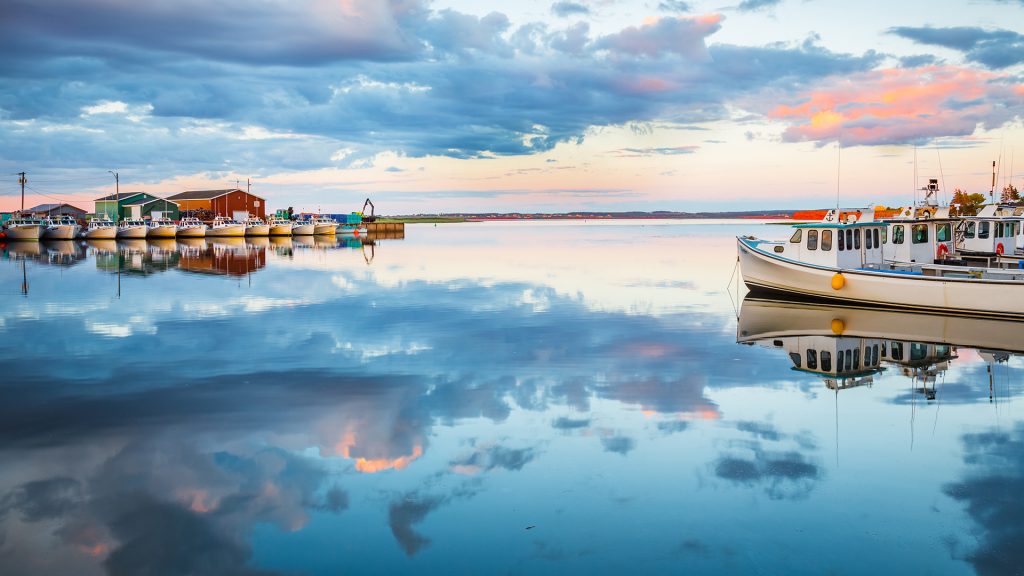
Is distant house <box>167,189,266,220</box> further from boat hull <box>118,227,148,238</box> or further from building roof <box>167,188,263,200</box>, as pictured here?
boat hull <box>118,227,148,238</box>

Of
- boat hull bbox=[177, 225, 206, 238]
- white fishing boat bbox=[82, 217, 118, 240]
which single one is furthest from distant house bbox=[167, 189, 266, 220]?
white fishing boat bbox=[82, 217, 118, 240]

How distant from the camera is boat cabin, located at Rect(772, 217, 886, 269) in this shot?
3145 centimetres

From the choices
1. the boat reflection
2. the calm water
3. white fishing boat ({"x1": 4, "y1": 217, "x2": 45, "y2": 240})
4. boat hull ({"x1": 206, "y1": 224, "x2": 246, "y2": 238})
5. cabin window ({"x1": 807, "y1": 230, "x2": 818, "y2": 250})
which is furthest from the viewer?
boat hull ({"x1": 206, "y1": 224, "x2": 246, "y2": 238})

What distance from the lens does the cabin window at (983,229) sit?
3756 cm

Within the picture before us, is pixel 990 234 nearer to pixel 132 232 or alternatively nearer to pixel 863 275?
pixel 863 275

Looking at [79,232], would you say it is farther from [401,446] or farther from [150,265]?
[401,446]

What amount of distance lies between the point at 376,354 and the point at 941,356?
1575 centimetres

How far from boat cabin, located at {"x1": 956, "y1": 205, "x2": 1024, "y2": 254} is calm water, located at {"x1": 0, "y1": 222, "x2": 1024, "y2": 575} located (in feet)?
43.6

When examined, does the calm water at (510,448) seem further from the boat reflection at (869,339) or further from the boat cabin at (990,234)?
the boat cabin at (990,234)

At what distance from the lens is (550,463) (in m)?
11.3

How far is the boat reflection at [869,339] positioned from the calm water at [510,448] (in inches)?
6.5

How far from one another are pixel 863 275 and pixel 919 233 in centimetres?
656

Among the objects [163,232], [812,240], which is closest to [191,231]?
[163,232]

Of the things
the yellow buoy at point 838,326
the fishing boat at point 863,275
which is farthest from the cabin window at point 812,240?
the yellow buoy at point 838,326
